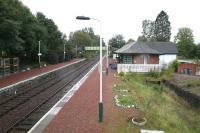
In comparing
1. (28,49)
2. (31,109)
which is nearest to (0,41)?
(28,49)

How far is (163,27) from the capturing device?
4685 inches

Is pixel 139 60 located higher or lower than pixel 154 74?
higher

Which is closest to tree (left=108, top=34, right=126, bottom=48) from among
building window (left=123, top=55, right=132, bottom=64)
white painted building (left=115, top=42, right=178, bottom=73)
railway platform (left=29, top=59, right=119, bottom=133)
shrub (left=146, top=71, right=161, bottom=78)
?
white painted building (left=115, top=42, right=178, bottom=73)

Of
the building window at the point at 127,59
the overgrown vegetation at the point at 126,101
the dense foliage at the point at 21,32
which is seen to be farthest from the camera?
the building window at the point at 127,59

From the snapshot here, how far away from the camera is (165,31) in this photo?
11825cm

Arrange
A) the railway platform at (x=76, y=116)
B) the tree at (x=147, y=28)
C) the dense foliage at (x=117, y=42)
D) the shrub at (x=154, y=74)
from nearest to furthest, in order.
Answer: the railway platform at (x=76, y=116) → the shrub at (x=154, y=74) → the dense foliage at (x=117, y=42) → the tree at (x=147, y=28)

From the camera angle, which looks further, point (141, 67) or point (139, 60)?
point (139, 60)

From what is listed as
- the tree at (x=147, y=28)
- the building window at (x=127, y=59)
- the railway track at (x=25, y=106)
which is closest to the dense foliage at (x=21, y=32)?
the railway track at (x=25, y=106)

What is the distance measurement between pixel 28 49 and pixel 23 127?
39.3 metres

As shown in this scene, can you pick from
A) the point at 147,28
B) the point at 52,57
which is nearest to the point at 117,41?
the point at 52,57

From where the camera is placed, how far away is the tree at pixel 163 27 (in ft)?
387

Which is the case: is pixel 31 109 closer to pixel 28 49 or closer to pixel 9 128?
pixel 9 128

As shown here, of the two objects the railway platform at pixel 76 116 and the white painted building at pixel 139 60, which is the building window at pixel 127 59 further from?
the railway platform at pixel 76 116

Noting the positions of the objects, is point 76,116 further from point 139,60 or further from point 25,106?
point 139,60
